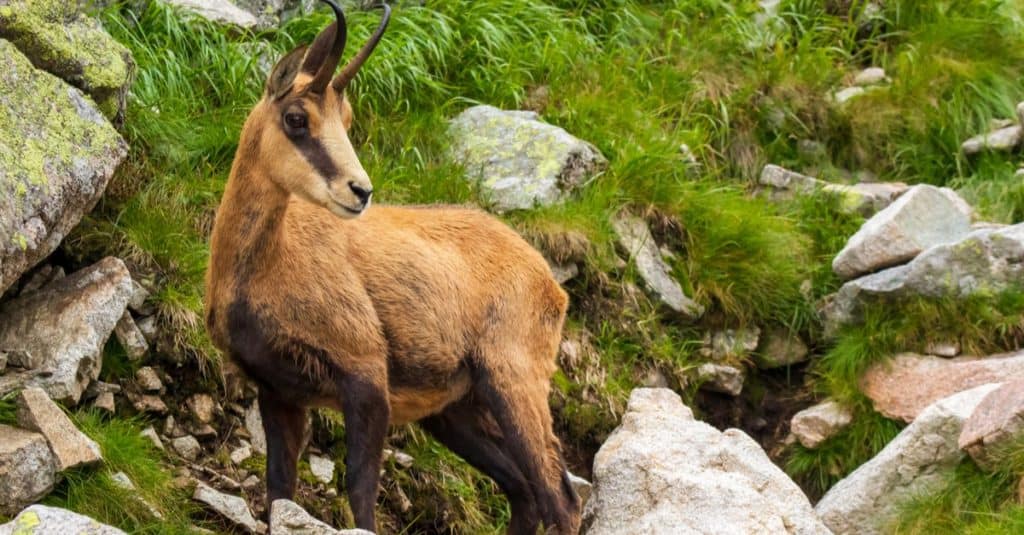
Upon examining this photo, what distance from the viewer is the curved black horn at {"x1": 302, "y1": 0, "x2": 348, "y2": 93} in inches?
273

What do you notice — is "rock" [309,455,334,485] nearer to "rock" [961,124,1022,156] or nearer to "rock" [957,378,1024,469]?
"rock" [957,378,1024,469]

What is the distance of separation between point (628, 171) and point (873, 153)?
2.61 meters

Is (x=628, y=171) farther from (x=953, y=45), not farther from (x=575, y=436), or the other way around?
(x=953, y=45)

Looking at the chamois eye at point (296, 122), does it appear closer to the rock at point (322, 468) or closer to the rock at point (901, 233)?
the rock at point (322, 468)

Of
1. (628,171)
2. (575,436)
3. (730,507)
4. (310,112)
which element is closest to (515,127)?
(628,171)

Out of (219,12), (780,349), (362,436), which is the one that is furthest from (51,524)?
(780,349)

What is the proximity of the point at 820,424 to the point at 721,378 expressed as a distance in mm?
751

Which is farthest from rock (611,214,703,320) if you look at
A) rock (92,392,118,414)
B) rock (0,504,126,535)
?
rock (0,504,126,535)

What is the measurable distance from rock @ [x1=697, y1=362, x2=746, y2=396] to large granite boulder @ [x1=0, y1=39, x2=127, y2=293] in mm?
4154

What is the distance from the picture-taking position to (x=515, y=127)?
34.8 ft

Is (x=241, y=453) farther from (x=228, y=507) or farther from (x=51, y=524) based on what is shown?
(x=51, y=524)

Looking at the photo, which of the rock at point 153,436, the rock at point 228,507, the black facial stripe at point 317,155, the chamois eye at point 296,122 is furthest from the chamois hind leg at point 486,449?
the chamois eye at point 296,122

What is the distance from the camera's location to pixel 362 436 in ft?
23.3

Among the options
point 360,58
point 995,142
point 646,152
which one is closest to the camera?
point 360,58
